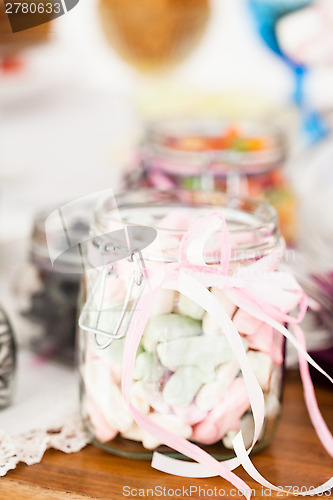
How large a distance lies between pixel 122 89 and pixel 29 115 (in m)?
0.19

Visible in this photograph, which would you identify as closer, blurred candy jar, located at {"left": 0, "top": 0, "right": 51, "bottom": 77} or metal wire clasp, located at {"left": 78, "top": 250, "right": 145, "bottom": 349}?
metal wire clasp, located at {"left": 78, "top": 250, "right": 145, "bottom": 349}

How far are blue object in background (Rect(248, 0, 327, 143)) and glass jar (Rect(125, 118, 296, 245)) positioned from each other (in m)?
0.14

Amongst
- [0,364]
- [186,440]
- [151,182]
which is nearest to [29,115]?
[151,182]

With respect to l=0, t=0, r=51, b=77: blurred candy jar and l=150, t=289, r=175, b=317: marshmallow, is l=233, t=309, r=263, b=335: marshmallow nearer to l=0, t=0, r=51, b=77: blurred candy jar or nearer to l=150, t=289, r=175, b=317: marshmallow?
l=150, t=289, r=175, b=317: marshmallow

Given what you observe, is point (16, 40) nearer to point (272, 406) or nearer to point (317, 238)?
point (317, 238)

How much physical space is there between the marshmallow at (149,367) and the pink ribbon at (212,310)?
0.05 feet

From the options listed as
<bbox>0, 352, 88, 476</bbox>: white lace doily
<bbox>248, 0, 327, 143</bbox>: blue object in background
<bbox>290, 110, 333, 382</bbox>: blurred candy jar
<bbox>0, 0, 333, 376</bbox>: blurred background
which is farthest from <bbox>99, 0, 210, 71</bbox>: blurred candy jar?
<bbox>0, 352, 88, 476</bbox>: white lace doily

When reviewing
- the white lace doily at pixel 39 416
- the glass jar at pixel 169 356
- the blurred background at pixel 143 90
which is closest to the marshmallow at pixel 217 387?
the glass jar at pixel 169 356

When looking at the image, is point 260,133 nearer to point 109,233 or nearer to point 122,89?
point 109,233

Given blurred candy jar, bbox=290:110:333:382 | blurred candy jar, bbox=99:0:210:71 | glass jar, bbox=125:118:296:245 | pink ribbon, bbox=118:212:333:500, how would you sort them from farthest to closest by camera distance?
1. blurred candy jar, bbox=99:0:210:71
2. glass jar, bbox=125:118:296:245
3. blurred candy jar, bbox=290:110:333:382
4. pink ribbon, bbox=118:212:333:500

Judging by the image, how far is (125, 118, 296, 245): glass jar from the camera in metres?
0.71

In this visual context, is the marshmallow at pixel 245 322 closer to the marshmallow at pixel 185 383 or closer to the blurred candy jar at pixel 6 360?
the marshmallow at pixel 185 383

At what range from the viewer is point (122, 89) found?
3.89 feet

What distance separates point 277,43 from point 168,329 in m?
0.54
